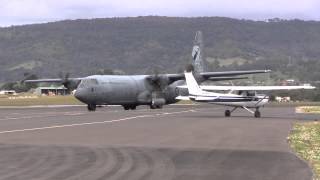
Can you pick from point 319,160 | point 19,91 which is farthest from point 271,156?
point 19,91

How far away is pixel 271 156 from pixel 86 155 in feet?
15.1

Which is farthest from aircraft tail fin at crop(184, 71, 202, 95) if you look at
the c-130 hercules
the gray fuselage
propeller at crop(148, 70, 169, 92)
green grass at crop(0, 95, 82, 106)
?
green grass at crop(0, 95, 82, 106)

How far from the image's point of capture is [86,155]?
1577 cm

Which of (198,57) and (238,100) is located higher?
(198,57)

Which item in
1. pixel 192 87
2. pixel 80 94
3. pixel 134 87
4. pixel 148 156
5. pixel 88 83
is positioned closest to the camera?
pixel 148 156

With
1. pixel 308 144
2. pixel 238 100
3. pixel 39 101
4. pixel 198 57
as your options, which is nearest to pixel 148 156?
pixel 308 144

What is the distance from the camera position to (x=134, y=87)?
56.7 metres

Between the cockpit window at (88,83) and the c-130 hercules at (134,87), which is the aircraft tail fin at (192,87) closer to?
the c-130 hercules at (134,87)

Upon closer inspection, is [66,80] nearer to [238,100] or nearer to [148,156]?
[238,100]

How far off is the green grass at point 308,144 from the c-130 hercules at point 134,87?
1069 inches

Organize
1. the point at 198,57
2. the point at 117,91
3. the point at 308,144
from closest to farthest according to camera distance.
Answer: the point at 308,144 < the point at 117,91 < the point at 198,57

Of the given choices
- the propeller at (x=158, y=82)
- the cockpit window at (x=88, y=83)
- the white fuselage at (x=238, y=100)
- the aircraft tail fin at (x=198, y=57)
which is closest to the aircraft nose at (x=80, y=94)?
the cockpit window at (x=88, y=83)

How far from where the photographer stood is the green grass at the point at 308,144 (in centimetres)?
1515

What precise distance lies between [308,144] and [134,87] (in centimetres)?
3722
